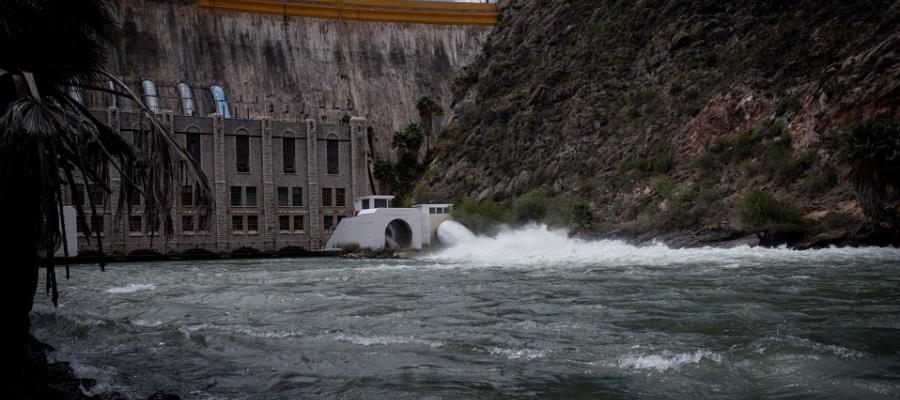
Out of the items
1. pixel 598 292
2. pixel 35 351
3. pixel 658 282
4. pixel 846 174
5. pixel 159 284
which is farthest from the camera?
pixel 846 174

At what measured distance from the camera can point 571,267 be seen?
26766mm

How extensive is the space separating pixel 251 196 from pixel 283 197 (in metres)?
2.30

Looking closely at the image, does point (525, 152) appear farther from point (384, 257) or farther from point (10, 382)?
point (10, 382)

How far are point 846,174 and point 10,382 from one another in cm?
3271

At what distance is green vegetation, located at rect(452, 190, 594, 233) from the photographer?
145 ft

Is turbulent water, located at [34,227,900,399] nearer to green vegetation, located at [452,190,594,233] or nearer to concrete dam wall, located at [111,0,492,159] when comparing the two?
green vegetation, located at [452,190,594,233]

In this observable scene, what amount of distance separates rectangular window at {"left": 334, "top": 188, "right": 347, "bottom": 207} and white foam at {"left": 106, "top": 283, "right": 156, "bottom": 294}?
108 feet

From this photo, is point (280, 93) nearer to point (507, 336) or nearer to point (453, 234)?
point (453, 234)

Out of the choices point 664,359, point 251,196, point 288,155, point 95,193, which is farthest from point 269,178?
point 664,359

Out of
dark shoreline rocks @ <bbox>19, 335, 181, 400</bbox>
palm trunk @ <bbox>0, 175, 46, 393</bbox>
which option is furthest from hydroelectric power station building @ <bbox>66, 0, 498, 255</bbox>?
palm trunk @ <bbox>0, 175, 46, 393</bbox>

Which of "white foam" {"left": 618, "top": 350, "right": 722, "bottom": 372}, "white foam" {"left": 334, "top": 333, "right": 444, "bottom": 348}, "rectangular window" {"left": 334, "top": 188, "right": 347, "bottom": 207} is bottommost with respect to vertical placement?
"white foam" {"left": 618, "top": 350, "right": 722, "bottom": 372}

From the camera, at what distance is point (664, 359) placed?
9.34 meters

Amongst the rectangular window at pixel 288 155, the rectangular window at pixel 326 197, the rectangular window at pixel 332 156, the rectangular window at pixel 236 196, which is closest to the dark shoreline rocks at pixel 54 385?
the rectangular window at pixel 236 196

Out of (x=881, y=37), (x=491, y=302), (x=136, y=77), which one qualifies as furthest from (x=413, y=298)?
(x=136, y=77)
